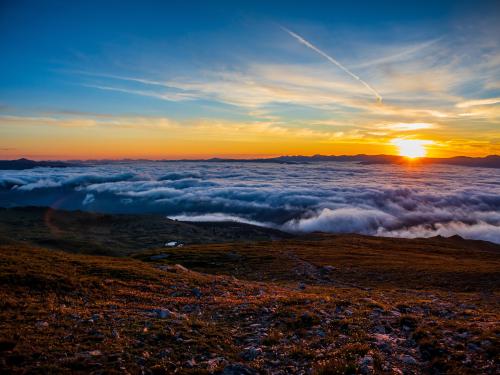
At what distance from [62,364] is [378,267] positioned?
183 ft

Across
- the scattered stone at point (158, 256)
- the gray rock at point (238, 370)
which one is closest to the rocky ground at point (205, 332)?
the gray rock at point (238, 370)

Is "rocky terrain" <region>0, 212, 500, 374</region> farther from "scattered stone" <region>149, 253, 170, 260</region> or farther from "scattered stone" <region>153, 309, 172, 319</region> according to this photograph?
"scattered stone" <region>149, 253, 170, 260</region>

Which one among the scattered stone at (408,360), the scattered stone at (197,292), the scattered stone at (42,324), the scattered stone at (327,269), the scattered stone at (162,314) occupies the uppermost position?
the scattered stone at (42,324)

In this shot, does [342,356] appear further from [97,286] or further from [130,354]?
[97,286]

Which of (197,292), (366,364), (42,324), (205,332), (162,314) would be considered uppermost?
(42,324)

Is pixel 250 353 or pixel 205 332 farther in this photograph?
pixel 205 332

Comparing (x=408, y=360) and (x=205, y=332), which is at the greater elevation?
(x=408, y=360)

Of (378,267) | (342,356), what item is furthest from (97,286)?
(378,267)

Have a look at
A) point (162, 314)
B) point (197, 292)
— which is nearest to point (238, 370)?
point (162, 314)

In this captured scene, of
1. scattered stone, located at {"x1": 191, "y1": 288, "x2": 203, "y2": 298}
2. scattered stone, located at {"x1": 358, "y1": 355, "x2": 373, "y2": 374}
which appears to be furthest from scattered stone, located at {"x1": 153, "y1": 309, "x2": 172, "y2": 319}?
scattered stone, located at {"x1": 358, "y1": 355, "x2": 373, "y2": 374}

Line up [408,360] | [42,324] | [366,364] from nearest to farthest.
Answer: [366,364] < [408,360] < [42,324]

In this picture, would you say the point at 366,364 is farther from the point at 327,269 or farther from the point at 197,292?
the point at 327,269

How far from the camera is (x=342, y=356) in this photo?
12391 millimetres

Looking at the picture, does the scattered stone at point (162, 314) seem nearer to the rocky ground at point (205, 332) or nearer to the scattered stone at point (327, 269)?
the rocky ground at point (205, 332)
